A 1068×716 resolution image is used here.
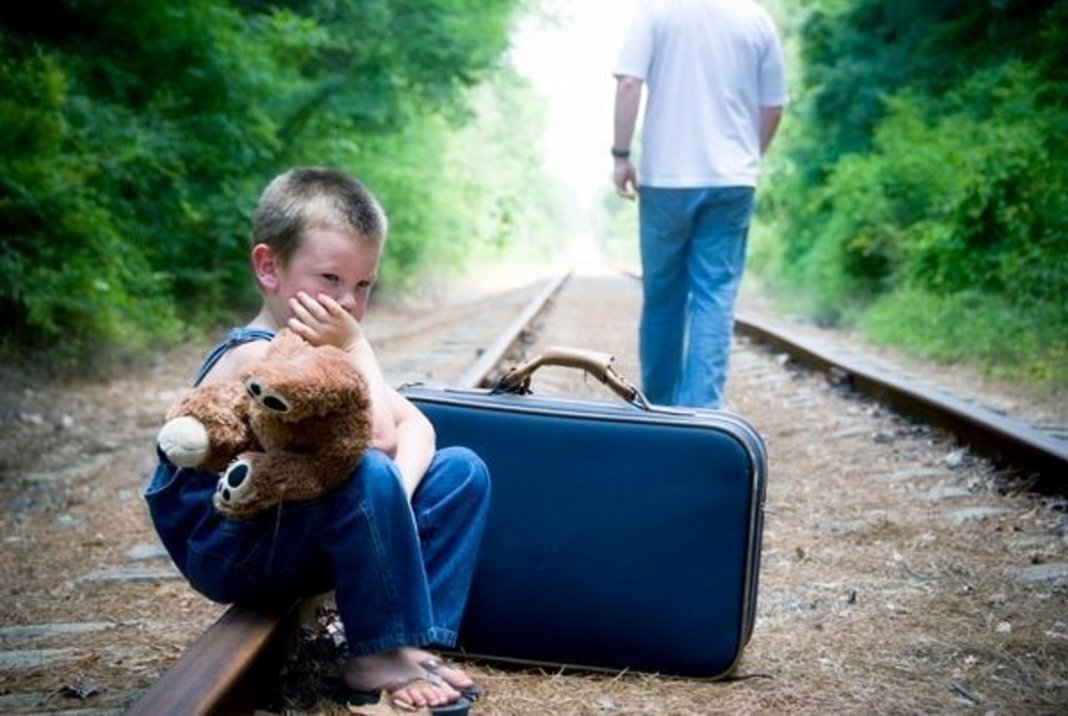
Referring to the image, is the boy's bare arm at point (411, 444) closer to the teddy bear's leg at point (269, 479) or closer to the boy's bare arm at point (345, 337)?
the boy's bare arm at point (345, 337)

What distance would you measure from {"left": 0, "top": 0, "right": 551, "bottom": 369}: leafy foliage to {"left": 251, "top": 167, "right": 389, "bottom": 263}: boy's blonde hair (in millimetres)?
4666

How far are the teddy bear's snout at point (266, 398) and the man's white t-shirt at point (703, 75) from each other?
3071 mm

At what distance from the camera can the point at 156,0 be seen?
809 centimetres

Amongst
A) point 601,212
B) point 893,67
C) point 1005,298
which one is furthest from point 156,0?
point 601,212

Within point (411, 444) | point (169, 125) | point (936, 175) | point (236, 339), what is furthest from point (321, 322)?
point (936, 175)

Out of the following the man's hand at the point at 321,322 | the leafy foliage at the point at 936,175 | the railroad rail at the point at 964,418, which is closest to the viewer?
the man's hand at the point at 321,322

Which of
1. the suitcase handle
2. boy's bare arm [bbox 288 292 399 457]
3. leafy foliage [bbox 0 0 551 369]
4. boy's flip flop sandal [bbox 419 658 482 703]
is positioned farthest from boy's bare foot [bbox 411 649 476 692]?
leafy foliage [bbox 0 0 551 369]

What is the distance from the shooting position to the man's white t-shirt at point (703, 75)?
14.8 ft

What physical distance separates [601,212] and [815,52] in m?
118

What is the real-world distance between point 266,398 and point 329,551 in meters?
0.39

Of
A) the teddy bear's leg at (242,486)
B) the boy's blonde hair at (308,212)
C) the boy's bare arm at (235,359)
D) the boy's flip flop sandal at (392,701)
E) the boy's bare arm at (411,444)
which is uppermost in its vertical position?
the boy's blonde hair at (308,212)

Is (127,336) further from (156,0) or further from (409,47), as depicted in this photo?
(409,47)

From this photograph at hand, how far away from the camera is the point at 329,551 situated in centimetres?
195

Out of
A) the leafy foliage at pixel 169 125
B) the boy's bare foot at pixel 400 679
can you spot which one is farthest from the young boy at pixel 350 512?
the leafy foliage at pixel 169 125
